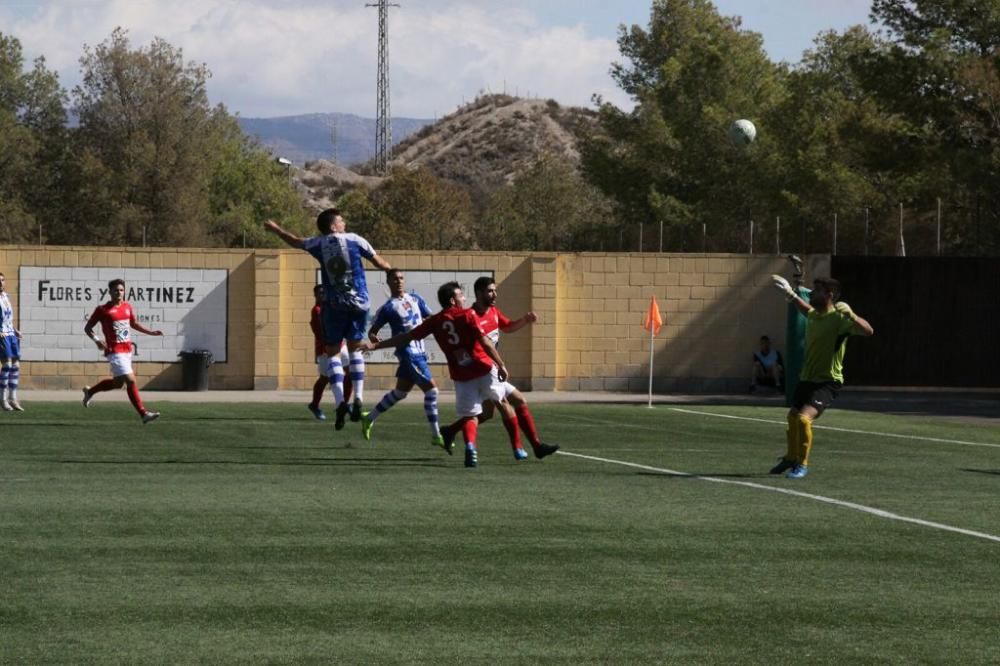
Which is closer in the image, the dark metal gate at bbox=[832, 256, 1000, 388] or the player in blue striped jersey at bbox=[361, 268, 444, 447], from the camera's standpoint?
the player in blue striped jersey at bbox=[361, 268, 444, 447]

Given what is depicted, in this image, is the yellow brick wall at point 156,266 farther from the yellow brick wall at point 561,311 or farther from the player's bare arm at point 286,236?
the player's bare arm at point 286,236

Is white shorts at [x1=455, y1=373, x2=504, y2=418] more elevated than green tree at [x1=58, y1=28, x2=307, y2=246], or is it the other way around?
green tree at [x1=58, y1=28, x2=307, y2=246]

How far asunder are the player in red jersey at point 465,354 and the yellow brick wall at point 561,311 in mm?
18589

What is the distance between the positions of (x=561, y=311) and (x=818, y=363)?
19.8 m

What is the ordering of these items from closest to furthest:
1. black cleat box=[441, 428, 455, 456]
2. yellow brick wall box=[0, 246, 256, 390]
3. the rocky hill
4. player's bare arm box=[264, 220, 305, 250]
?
1. player's bare arm box=[264, 220, 305, 250]
2. black cleat box=[441, 428, 455, 456]
3. yellow brick wall box=[0, 246, 256, 390]
4. the rocky hill

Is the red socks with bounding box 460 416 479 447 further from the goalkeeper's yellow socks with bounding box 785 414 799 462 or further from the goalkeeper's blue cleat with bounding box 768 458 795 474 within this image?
the goalkeeper's yellow socks with bounding box 785 414 799 462

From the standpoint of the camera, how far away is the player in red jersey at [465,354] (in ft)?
49.8

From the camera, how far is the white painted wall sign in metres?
33.7

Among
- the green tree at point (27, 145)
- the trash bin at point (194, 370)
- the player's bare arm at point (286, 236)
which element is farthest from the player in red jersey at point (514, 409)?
the green tree at point (27, 145)

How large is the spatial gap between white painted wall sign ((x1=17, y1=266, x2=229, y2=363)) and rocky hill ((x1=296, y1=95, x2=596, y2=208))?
349ft

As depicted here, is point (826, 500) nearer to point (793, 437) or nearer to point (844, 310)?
point (793, 437)

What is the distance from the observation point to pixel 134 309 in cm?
3366

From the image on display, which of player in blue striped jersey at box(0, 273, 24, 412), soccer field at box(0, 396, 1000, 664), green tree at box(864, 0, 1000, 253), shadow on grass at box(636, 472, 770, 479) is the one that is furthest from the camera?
green tree at box(864, 0, 1000, 253)

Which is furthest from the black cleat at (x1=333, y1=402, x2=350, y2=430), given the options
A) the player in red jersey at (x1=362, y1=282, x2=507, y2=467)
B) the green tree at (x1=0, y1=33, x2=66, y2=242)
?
the green tree at (x1=0, y1=33, x2=66, y2=242)
